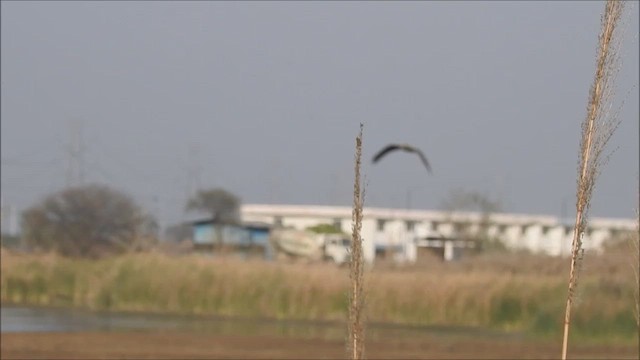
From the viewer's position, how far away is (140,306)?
44562mm

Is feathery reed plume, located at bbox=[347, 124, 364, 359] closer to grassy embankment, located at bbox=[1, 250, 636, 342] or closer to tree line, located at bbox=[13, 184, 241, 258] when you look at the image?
grassy embankment, located at bbox=[1, 250, 636, 342]

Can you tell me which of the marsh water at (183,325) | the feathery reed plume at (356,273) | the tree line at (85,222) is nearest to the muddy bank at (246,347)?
the marsh water at (183,325)

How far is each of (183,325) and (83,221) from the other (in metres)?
43.0

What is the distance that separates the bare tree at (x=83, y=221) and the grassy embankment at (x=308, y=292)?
25.7 metres

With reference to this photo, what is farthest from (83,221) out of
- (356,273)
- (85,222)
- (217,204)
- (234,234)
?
(356,273)

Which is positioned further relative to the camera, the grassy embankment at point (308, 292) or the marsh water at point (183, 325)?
the grassy embankment at point (308, 292)

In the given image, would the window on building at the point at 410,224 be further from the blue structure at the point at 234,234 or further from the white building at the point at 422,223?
the blue structure at the point at 234,234

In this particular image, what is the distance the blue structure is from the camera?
82875mm

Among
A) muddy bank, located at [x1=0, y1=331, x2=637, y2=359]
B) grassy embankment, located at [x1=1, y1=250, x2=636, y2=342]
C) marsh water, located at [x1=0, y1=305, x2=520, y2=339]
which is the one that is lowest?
muddy bank, located at [x1=0, y1=331, x2=637, y2=359]

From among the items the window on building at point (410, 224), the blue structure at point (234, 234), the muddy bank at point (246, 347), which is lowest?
the muddy bank at point (246, 347)

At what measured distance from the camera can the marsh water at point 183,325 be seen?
35.8m

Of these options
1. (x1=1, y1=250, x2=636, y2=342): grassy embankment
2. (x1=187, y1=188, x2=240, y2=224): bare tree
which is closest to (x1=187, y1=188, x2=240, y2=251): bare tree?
(x1=187, y1=188, x2=240, y2=224): bare tree

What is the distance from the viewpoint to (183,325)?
125 ft

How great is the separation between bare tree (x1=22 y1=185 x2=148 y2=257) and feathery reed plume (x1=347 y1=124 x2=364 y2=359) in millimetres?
65243
